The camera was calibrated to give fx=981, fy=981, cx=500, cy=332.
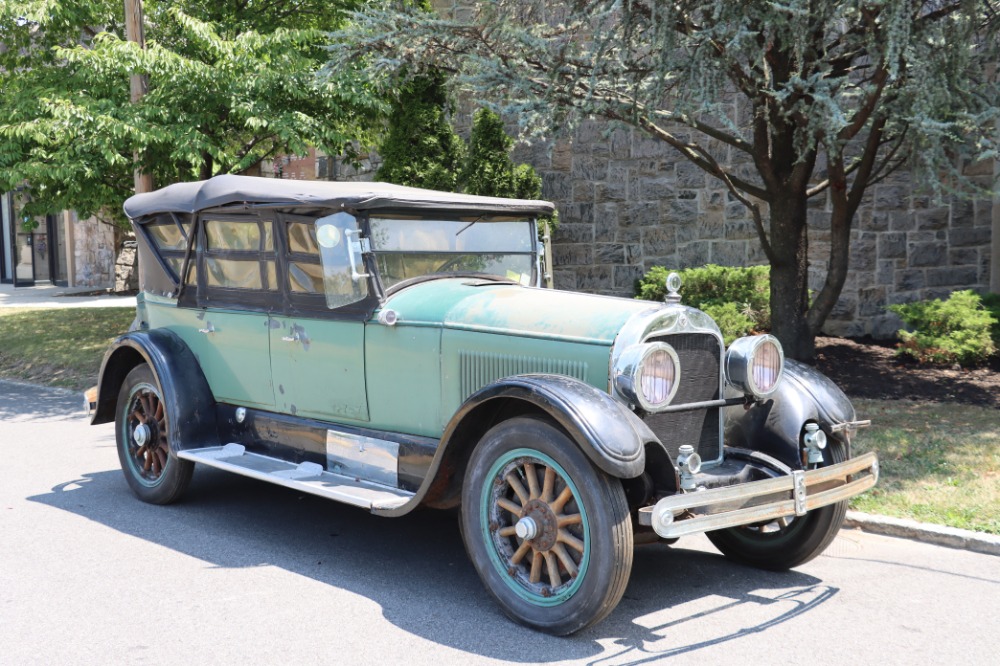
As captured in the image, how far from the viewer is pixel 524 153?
13688 mm

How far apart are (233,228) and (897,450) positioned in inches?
191

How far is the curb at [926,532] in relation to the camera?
545 cm

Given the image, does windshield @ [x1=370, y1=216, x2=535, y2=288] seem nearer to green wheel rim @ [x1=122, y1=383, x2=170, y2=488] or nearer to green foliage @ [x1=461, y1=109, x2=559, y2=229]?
green wheel rim @ [x1=122, y1=383, x2=170, y2=488]

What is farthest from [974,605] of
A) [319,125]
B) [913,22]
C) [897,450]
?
[319,125]

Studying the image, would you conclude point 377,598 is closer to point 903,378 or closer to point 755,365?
point 755,365

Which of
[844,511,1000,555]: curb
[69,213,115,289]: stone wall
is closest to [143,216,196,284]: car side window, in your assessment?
[844,511,1000,555]: curb

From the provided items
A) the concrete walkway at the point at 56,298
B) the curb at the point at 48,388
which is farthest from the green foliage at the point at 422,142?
the concrete walkway at the point at 56,298

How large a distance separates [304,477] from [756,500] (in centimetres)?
242

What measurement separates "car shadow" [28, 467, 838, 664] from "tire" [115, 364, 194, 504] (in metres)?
0.13

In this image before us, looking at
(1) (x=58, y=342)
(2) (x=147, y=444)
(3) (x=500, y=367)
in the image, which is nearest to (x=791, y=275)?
(3) (x=500, y=367)

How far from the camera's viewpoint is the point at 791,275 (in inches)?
360

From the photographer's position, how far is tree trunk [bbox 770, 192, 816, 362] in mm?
9070

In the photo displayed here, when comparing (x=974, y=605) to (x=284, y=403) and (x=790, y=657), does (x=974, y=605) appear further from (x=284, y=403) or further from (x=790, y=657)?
(x=284, y=403)

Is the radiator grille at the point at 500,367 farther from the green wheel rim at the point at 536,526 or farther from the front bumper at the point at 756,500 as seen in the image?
the front bumper at the point at 756,500
